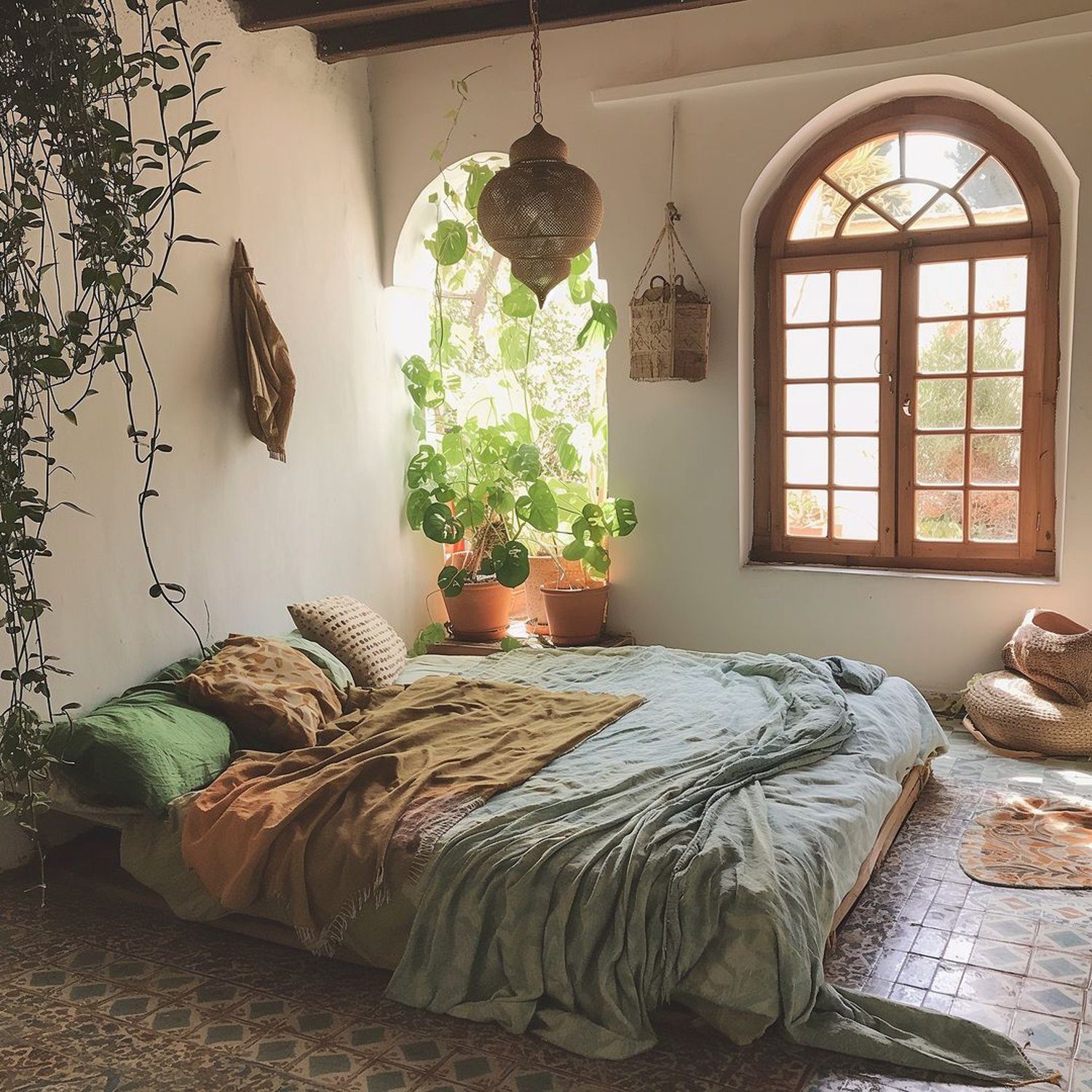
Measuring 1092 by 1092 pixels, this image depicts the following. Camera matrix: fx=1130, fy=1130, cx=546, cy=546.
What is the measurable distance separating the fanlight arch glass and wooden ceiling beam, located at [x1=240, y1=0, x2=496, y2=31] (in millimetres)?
1851

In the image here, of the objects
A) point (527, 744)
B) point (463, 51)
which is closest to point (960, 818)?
point (527, 744)

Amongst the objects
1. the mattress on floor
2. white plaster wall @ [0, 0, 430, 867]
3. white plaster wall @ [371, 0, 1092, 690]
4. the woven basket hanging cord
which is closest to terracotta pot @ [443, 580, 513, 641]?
white plaster wall @ [0, 0, 430, 867]

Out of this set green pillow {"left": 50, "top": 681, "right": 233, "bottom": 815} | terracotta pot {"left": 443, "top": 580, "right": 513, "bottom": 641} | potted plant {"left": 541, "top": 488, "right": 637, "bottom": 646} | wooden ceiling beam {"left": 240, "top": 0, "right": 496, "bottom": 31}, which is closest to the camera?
green pillow {"left": 50, "top": 681, "right": 233, "bottom": 815}

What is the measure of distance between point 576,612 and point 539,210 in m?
2.61

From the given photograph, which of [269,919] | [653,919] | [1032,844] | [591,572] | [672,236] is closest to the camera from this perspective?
[653,919]

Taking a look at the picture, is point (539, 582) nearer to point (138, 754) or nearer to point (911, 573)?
point (911, 573)

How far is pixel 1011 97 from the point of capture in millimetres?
4723

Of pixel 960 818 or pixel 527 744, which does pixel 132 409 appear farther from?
pixel 960 818

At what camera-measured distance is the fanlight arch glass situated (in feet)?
16.5

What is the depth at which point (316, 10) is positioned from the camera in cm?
459

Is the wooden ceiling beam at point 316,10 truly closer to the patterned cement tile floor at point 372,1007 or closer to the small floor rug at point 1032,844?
the patterned cement tile floor at point 372,1007

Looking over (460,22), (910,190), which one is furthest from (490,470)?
(910,190)

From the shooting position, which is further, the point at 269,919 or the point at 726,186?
the point at 726,186

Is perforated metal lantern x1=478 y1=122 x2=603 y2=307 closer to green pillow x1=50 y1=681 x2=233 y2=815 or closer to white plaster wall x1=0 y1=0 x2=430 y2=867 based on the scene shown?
white plaster wall x1=0 y1=0 x2=430 y2=867
